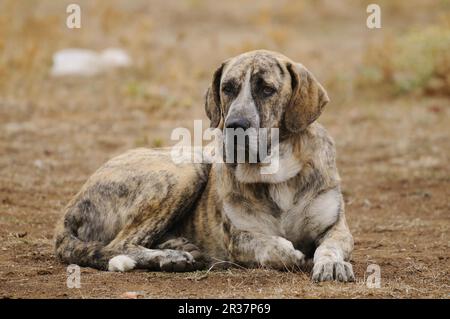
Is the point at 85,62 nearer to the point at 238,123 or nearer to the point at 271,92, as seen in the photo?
the point at 271,92

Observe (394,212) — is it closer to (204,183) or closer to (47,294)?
(204,183)

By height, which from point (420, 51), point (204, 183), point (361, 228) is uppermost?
point (420, 51)

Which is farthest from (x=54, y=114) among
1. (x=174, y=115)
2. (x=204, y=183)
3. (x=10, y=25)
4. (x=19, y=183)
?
(x=204, y=183)

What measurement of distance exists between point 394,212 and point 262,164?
2.88 metres

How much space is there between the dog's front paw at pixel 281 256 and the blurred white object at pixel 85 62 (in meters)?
9.65

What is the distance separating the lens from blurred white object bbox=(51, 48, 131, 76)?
14570 mm

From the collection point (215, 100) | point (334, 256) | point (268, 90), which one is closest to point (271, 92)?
point (268, 90)

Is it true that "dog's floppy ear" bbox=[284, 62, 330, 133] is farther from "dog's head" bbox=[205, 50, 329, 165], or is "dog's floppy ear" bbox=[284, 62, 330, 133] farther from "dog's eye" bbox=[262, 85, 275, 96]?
"dog's eye" bbox=[262, 85, 275, 96]

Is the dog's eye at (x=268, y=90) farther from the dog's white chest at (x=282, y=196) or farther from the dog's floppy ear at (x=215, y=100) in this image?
the dog's white chest at (x=282, y=196)

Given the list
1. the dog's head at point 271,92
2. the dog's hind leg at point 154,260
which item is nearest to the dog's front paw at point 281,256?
the dog's hind leg at point 154,260

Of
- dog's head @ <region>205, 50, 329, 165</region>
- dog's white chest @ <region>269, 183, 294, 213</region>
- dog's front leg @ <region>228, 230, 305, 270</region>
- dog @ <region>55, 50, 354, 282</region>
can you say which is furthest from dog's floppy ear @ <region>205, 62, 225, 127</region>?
dog's front leg @ <region>228, 230, 305, 270</region>

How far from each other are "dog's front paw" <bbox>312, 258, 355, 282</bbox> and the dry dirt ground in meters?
0.08

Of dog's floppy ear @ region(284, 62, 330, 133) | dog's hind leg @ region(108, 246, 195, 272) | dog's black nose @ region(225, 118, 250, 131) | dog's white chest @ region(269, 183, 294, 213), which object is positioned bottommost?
dog's hind leg @ region(108, 246, 195, 272)

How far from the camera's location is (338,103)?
13398 millimetres
